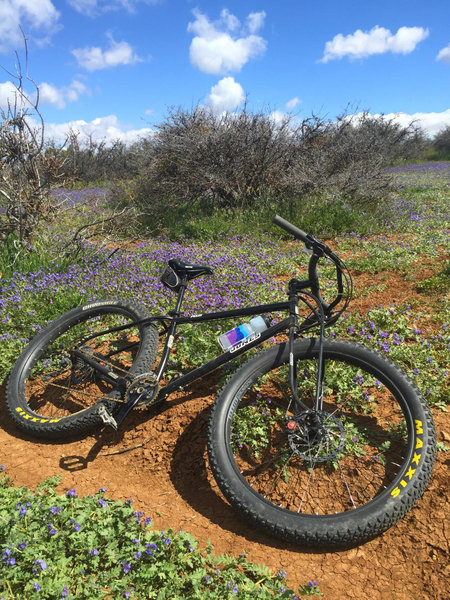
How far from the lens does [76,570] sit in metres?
2.20

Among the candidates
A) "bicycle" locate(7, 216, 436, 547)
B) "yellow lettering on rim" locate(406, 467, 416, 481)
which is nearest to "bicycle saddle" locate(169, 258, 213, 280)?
"bicycle" locate(7, 216, 436, 547)

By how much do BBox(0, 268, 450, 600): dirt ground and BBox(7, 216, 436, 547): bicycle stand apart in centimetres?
20

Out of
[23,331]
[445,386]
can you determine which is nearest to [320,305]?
[445,386]

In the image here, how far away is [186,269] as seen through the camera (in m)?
3.35

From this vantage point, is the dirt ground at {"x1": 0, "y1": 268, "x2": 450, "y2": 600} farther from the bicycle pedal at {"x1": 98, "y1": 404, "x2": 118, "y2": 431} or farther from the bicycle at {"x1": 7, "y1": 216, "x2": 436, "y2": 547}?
the bicycle pedal at {"x1": 98, "y1": 404, "x2": 118, "y2": 431}

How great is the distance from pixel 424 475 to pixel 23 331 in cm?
472

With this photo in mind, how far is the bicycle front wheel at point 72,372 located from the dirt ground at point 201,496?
10.1 inches

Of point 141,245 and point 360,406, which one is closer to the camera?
point 360,406

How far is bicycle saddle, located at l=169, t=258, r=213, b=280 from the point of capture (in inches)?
131

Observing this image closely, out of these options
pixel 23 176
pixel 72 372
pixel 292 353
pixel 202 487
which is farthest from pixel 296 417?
pixel 23 176

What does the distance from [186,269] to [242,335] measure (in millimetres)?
826

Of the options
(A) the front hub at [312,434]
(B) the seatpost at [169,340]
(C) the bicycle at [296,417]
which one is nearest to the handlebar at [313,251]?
(C) the bicycle at [296,417]

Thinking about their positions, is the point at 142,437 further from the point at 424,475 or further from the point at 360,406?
the point at 424,475

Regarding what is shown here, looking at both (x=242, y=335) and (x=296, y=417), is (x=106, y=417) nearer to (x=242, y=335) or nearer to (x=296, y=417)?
(x=242, y=335)
